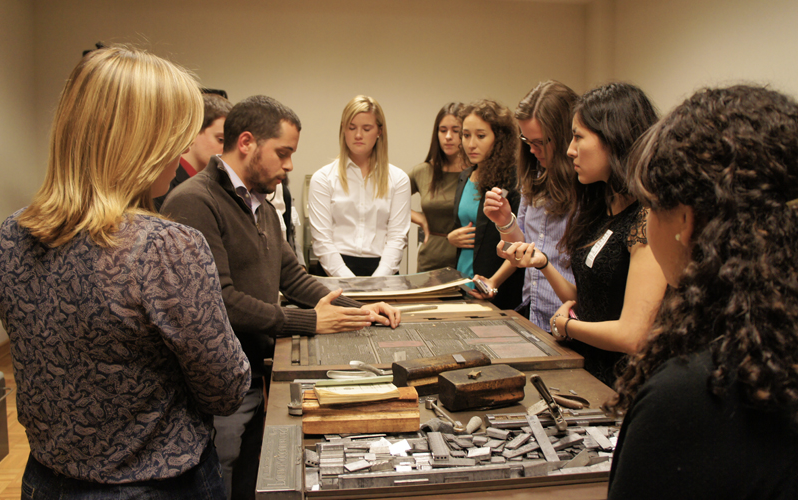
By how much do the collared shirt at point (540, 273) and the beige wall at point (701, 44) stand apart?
159cm

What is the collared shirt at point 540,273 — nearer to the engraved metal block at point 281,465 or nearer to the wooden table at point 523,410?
the wooden table at point 523,410

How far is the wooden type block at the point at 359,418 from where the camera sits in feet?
3.87

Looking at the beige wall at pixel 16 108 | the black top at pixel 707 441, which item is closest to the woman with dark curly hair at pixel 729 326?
the black top at pixel 707 441

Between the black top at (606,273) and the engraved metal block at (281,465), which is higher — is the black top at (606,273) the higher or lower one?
the higher one

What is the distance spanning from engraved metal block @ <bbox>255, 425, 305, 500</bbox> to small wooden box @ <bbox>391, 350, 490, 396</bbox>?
32 cm

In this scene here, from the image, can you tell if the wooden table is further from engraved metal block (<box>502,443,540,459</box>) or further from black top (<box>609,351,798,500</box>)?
black top (<box>609,351,798,500</box>)

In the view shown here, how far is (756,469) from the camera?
68cm

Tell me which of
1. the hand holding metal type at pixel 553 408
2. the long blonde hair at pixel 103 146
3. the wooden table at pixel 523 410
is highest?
the long blonde hair at pixel 103 146

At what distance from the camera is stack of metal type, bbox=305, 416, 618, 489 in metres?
1.02

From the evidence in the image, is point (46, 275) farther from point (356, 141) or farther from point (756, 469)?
point (356, 141)

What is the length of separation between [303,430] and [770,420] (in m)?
0.85

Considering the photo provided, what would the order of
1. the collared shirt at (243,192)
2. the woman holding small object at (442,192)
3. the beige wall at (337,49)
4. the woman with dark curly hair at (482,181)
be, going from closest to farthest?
the collared shirt at (243,192)
the woman with dark curly hair at (482,181)
the woman holding small object at (442,192)
the beige wall at (337,49)

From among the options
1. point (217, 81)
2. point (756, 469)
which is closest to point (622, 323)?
point (756, 469)

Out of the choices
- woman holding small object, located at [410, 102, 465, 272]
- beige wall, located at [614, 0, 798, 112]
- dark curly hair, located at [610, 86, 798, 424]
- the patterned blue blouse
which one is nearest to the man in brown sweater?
the patterned blue blouse
